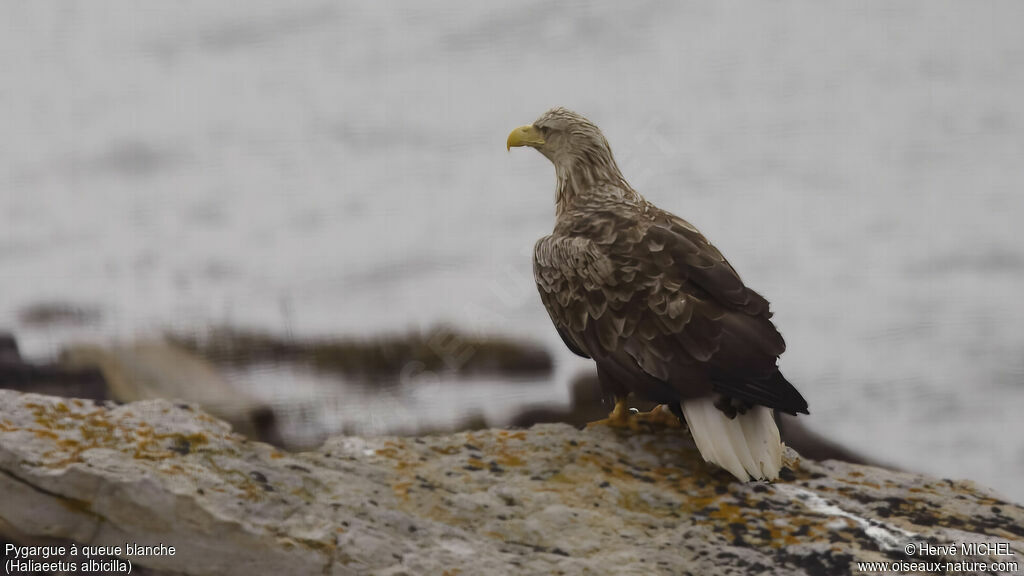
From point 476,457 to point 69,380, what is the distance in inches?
72.6

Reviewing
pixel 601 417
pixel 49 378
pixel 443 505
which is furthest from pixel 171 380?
pixel 601 417

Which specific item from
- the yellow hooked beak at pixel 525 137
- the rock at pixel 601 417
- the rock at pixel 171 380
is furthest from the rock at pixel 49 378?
the yellow hooked beak at pixel 525 137

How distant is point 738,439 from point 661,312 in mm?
664

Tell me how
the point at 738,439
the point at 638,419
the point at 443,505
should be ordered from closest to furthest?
the point at 443,505, the point at 738,439, the point at 638,419

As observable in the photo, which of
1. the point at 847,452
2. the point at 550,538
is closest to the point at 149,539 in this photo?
the point at 550,538

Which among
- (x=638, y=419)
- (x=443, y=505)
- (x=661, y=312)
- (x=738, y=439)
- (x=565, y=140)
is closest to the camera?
(x=443, y=505)

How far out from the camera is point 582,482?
4289 millimetres

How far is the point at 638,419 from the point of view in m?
5.01

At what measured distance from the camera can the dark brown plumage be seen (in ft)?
14.4

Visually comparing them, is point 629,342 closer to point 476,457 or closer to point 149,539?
point 476,457

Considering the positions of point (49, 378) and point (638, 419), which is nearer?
point (49, 378)

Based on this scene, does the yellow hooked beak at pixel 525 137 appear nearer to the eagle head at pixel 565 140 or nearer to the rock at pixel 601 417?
the eagle head at pixel 565 140

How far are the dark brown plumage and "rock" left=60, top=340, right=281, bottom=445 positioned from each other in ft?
5.21

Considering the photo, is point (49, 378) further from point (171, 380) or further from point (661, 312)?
point (661, 312)
